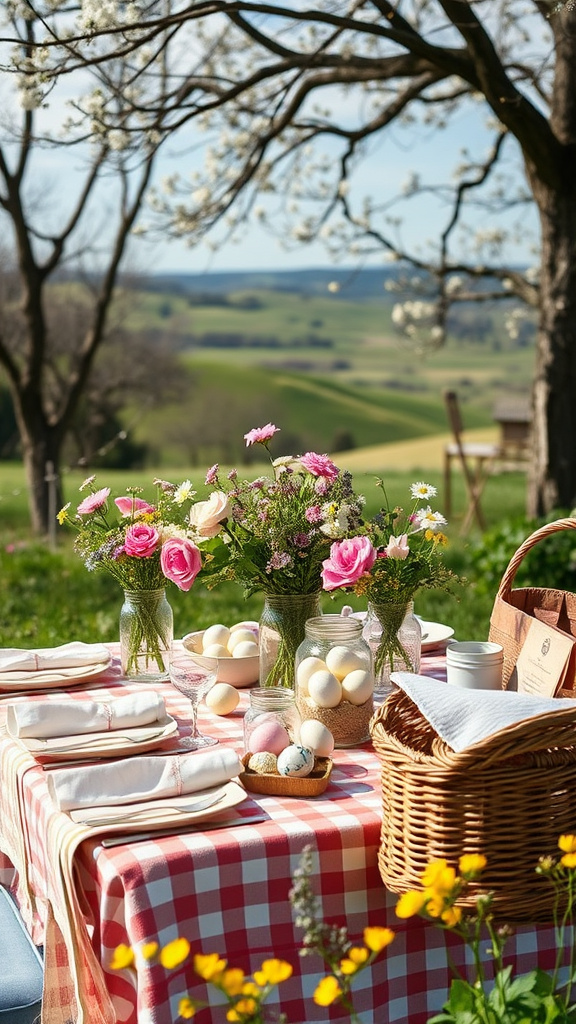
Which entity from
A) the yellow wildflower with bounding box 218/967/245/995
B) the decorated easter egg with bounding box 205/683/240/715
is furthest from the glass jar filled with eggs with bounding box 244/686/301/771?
the yellow wildflower with bounding box 218/967/245/995

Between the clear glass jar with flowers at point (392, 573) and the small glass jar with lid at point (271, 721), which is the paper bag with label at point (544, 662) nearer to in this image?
the clear glass jar with flowers at point (392, 573)

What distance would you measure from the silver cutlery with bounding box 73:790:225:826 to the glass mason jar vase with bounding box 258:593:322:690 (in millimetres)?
582

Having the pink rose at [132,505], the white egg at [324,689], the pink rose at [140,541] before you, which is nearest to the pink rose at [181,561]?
the pink rose at [140,541]

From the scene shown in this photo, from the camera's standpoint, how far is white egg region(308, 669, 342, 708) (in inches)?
83.8

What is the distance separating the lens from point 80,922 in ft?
5.64

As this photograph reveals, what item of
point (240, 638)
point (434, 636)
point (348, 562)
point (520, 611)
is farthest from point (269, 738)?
point (434, 636)

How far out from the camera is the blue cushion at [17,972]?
77.1 inches

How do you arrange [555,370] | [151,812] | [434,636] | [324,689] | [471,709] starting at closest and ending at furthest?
[471,709]
[151,812]
[324,689]
[434,636]
[555,370]

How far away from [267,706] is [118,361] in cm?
2634

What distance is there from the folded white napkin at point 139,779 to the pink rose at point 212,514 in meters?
0.55

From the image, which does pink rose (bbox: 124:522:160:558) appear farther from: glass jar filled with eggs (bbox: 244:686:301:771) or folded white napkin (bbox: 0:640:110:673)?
glass jar filled with eggs (bbox: 244:686:301:771)

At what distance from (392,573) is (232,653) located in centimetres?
55

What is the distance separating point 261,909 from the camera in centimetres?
171

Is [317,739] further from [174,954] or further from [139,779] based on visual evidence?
[174,954]
